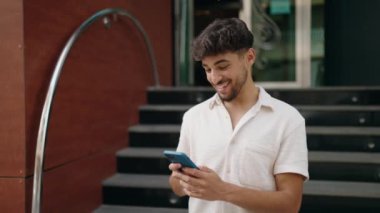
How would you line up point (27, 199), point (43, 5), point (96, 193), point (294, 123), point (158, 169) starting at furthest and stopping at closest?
point (158, 169) → point (96, 193) → point (43, 5) → point (27, 199) → point (294, 123)

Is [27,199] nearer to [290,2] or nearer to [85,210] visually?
[85,210]

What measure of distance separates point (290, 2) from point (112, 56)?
2922 mm

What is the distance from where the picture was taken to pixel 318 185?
9.46ft

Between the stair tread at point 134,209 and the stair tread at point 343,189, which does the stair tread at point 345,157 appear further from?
the stair tread at point 134,209

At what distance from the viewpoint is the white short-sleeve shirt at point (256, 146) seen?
1280 mm

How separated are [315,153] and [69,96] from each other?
180 centimetres

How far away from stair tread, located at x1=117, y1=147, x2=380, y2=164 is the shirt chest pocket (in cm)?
180

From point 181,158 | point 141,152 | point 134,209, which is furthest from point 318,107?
point 181,158

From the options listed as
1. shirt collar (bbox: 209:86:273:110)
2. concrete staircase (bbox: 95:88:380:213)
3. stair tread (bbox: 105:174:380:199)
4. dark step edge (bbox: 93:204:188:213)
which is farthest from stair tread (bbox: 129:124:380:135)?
shirt collar (bbox: 209:86:273:110)

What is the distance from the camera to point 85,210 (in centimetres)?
287

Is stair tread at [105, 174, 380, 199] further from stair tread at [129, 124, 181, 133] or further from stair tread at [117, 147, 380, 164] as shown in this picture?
stair tread at [129, 124, 181, 133]

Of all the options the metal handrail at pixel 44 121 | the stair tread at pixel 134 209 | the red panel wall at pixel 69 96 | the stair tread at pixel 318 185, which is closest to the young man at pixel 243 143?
the metal handrail at pixel 44 121

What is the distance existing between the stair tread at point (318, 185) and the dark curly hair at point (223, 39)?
1.73m

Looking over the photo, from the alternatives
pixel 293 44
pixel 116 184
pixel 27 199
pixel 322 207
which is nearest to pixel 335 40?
pixel 293 44
